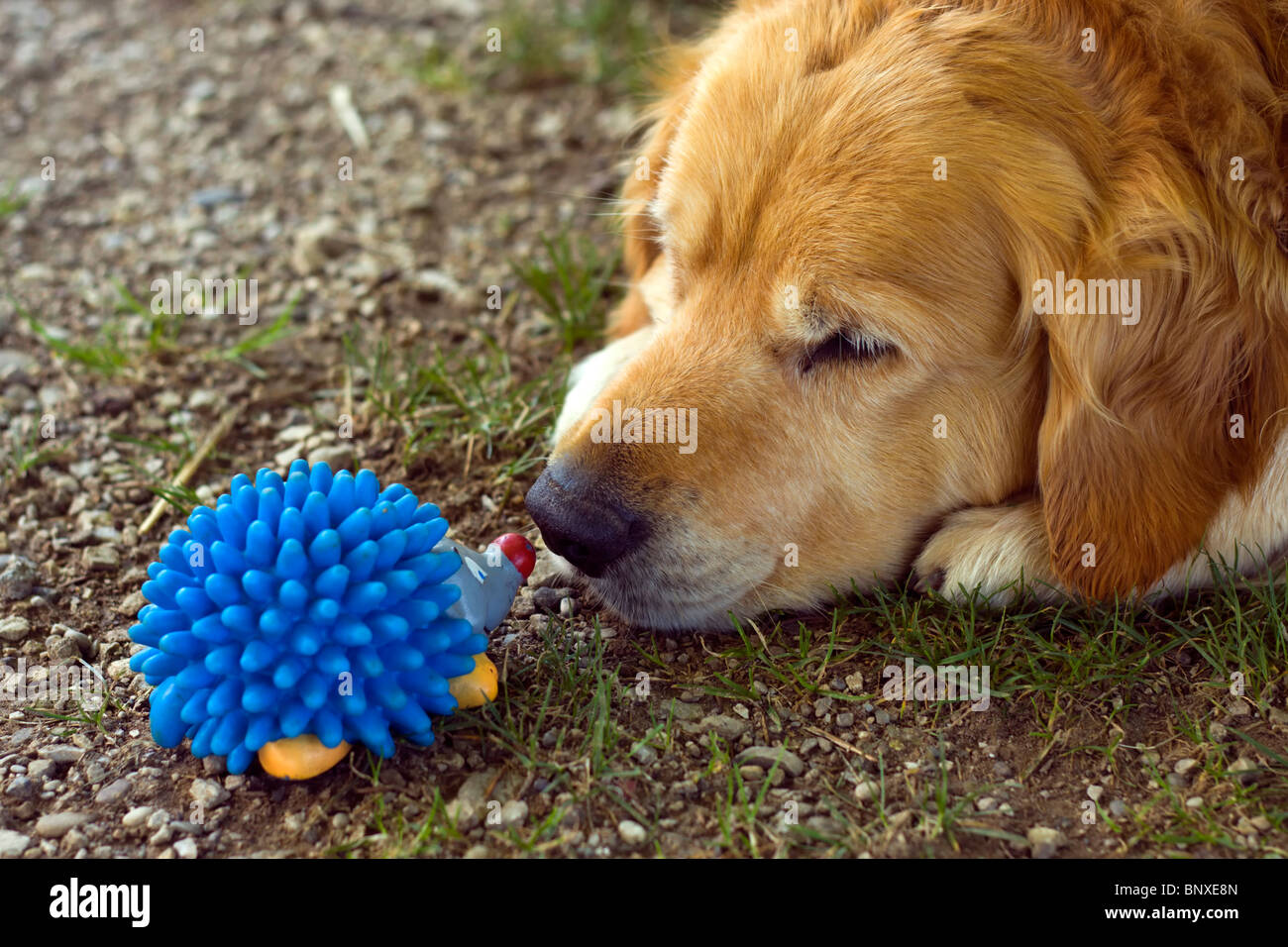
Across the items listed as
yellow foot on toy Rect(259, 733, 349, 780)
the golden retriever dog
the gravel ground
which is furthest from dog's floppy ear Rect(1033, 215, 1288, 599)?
yellow foot on toy Rect(259, 733, 349, 780)

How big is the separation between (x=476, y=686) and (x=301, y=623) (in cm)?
47

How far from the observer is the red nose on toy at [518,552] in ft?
9.31

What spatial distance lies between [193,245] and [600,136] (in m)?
→ 1.79

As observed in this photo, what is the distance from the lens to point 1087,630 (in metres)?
2.89

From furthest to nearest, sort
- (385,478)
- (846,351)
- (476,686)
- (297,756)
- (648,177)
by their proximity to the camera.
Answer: (648,177) < (385,478) < (846,351) < (476,686) < (297,756)

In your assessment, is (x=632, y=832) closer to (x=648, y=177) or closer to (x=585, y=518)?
(x=585, y=518)

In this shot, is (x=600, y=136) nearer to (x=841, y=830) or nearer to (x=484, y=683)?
(x=484, y=683)

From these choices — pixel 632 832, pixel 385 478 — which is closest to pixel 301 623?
pixel 632 832

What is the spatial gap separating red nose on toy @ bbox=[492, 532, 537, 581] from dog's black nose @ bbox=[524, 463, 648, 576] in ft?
0.36

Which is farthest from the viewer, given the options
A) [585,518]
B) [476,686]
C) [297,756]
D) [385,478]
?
[385,478]

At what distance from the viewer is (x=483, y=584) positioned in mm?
2695

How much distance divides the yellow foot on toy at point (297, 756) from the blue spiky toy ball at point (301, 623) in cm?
3

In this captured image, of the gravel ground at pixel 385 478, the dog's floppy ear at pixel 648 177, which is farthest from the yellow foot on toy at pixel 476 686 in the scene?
the dog's floppy ear at pixel 648 177
